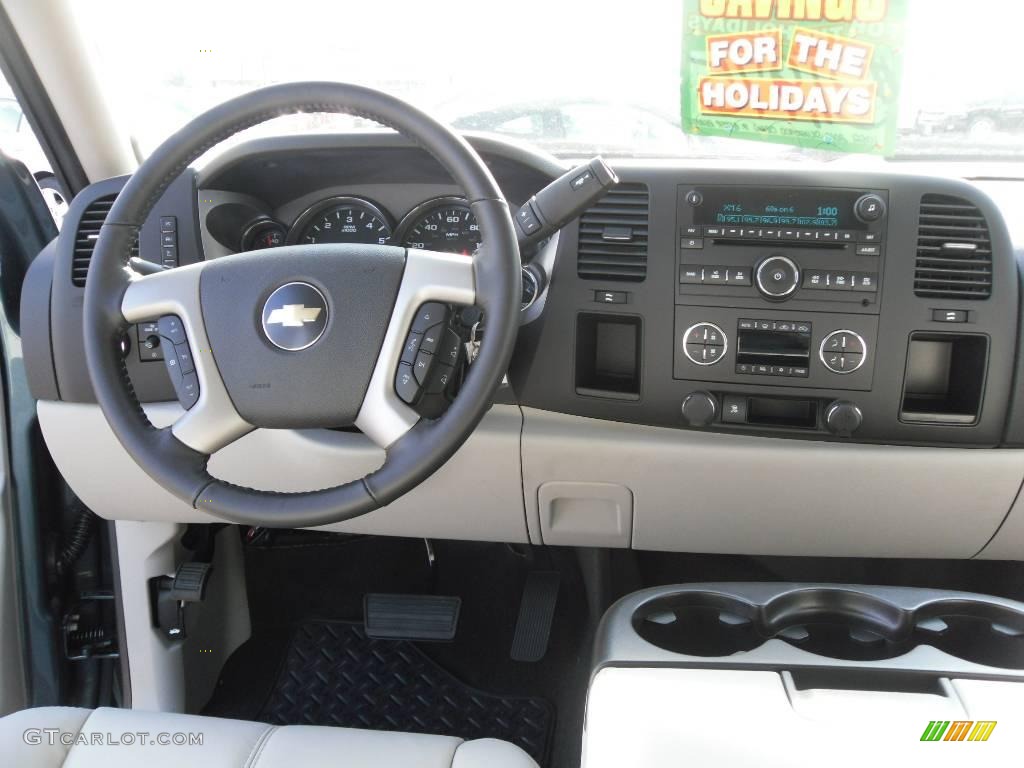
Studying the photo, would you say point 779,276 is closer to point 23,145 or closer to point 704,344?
point 704,344

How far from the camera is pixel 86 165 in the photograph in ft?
6.02

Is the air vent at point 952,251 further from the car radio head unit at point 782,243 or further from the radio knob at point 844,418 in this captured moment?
the radio knob at point 844,418

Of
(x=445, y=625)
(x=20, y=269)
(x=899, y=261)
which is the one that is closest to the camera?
(x=899, y=261)

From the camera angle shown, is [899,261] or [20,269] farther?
[20,269]

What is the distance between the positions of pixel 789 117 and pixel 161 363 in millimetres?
1253

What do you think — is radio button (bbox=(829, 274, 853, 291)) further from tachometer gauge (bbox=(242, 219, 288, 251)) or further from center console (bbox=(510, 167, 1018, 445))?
tachometer gauge (bbox=(242, 219, 288, 251))

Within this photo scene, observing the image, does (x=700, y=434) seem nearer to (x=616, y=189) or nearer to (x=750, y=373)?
(x=750, y=373)

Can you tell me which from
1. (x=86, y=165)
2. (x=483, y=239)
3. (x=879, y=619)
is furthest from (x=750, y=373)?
(x=86, y=165)

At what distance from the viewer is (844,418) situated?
1.45 metres

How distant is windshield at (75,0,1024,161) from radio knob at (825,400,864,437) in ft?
1.49

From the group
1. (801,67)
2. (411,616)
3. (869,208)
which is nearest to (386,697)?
(411,616)

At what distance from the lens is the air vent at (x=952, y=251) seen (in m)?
1.42

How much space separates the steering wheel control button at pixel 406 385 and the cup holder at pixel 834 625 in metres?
0.52

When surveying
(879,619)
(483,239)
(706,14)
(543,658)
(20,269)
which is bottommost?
(543,658)
